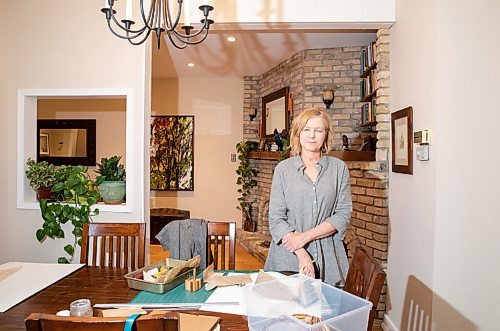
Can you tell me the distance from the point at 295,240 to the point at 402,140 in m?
1.48

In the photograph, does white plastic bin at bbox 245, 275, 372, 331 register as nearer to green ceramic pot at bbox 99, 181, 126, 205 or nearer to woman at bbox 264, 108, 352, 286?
woman at bbox 264, 108, 352, 286

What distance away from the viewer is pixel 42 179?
10.7ft

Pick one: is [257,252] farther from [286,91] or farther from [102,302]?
[102,302]

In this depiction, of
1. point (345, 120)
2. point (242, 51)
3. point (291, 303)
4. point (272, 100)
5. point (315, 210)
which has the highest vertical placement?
point (242, 51)

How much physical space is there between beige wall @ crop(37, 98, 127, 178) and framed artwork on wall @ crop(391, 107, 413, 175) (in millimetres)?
4670

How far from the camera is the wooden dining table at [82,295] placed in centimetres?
154

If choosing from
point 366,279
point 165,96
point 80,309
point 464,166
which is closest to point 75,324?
point 80,309

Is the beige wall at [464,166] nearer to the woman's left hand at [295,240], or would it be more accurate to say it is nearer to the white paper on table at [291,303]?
the woman's left hand at [295,240]

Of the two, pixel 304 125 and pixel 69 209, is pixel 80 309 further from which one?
pixel 69 209

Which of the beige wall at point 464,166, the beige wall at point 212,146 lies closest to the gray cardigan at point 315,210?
the beige wall at point 464,166

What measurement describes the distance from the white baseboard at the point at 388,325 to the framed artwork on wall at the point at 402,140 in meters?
1.18

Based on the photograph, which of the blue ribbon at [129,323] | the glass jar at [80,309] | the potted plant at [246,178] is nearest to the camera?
the blue ribbon at [129,323]

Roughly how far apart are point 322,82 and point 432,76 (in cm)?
255

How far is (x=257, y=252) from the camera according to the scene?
562 cm
